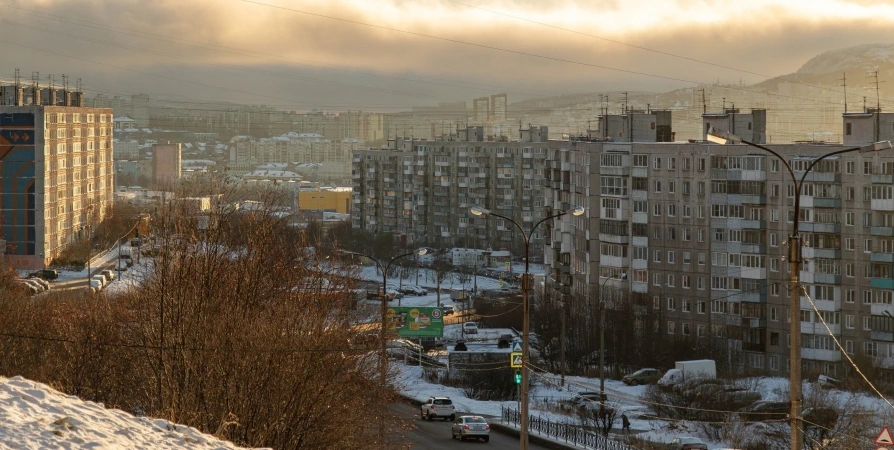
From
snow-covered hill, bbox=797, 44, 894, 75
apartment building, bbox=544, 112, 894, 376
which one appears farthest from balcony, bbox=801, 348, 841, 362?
snow-covered hill, bbox=797, 44, 894, 75

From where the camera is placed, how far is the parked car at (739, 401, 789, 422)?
3069 cm

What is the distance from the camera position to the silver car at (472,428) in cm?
2689

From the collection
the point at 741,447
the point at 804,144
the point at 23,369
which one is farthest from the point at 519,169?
the point at 23,369

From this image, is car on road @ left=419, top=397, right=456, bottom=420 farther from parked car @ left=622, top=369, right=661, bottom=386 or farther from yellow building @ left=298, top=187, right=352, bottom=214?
yellow building @ left=298, top=187, right=352, bottom=214

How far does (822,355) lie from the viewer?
3916 centimetres

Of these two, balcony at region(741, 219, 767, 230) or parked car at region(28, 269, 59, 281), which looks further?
parked car at region(28, 269, 59, 281)

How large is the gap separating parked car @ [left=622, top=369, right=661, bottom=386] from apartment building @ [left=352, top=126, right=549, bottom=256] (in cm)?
3978

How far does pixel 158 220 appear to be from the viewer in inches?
910

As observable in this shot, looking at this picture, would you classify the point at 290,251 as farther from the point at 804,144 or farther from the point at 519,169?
the point at 519,169

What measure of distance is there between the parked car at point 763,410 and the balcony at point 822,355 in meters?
7.66

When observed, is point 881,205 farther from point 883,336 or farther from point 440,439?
point 440,439

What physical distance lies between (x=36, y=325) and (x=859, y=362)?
25.1 m

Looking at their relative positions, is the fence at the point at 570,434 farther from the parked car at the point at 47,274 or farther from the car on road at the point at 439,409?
the parked car at the point at 47,274

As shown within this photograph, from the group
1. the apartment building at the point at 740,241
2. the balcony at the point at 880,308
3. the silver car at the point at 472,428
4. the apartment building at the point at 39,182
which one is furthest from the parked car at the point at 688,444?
the apartment building at the point at 39,182
